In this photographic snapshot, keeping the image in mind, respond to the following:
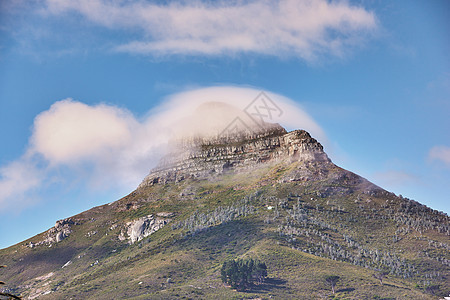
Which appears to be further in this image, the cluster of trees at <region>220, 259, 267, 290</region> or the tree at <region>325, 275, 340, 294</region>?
the cluster of trees at <region>220, 259, 267, 290</region>

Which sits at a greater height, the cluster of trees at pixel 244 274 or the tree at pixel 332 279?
the cluster of trees at pixel 244 274

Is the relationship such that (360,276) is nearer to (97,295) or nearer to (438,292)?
(438,292)

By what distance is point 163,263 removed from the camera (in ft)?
608

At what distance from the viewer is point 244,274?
157 m

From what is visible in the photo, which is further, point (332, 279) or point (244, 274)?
point (244, 274)

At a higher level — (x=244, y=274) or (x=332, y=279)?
(x=244, y=274)

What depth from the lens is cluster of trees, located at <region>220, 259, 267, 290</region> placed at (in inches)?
6142

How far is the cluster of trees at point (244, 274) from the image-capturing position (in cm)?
15600

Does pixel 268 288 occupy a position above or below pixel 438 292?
above

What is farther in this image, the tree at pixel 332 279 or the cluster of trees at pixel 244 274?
the cluster of trees at pixel 244 274

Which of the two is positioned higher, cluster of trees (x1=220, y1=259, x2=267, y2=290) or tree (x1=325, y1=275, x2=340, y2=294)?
cluster of trees (x1=220, y1=259, x2=267, y2=290)

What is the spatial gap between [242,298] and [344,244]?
225 feet

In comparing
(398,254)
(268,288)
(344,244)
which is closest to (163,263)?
(268,288)

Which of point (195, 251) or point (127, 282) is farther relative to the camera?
point (195, 251)
